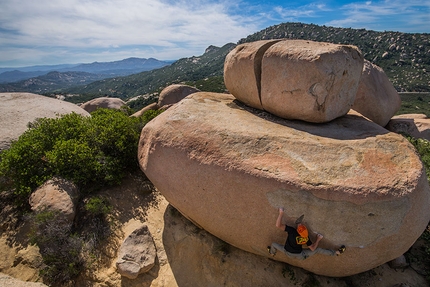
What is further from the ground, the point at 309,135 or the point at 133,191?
the point at 309,135

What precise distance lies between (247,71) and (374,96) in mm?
6428

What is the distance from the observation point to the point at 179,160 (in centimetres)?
607

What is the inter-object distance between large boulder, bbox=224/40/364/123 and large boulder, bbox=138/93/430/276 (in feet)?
1.79

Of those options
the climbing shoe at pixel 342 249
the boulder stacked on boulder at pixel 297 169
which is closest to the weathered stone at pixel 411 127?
the boulder stacked on boulder at pixel 297 169

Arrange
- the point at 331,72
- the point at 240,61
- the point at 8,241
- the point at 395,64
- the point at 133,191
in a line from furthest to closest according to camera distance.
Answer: the point at 395,64 < the point at 133,191 < the point at 240,61 < the point at 8,241 < the point at 331,72

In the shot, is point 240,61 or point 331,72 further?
point 240,61

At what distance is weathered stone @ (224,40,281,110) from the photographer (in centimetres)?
677

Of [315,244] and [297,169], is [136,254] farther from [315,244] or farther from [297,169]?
[297,169]

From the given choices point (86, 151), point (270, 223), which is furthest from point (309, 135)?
point (86, 151)

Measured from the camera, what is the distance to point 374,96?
9766mm

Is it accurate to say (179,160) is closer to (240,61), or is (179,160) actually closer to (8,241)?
(240,61)

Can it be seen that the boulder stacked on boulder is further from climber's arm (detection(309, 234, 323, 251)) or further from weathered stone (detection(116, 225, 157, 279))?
weathered stone (detection(116, 225, 157, 279))

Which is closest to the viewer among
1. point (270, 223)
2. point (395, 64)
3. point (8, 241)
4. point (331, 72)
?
point (270, 223)

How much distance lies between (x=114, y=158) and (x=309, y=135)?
6.47 meters
